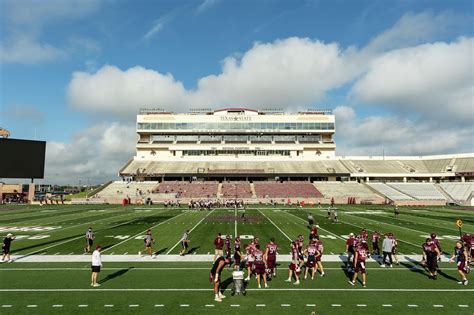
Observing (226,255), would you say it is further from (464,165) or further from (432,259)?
(464,165)

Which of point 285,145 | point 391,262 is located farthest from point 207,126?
point 391,262

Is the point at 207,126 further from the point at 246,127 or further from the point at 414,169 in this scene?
the point at 414,169

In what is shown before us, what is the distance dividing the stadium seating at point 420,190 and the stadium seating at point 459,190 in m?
2.60

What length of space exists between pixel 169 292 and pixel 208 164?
240 feet

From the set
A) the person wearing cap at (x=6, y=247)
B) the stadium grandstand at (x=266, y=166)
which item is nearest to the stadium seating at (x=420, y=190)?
the stadium grandstand at (x=266, y=166)

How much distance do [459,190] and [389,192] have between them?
52.2ft

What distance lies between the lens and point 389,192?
69688 mm

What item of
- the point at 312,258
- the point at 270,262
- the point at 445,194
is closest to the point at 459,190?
the point at 445,194

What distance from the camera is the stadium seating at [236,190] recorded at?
218ft

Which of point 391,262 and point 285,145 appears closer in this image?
point 391,262

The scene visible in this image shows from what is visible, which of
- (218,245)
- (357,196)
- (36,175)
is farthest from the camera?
(357,196)

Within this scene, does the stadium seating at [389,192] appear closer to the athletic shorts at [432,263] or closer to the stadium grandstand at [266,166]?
Result: the stadium grandstand at [266,166]

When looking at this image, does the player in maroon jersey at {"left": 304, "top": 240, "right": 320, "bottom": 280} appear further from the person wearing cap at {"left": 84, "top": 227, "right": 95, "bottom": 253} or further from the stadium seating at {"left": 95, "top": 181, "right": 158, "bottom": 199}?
the stadium seating at {"left": 95, "top": 181, "right": 158, "bottom": 199}

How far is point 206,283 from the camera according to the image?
39.6 ft
